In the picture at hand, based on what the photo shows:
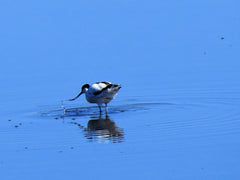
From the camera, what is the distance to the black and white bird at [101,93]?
48.0 ft

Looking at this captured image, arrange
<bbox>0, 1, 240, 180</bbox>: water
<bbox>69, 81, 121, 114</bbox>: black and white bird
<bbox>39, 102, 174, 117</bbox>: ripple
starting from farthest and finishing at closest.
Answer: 1. <bbox>69, 81, 121, 114</bbox>: black and white bird
2. <bbox>39, 102, 174, 117</bbox>: ripple
3. <bbox>0, 1, 240, 180</bbox>: water

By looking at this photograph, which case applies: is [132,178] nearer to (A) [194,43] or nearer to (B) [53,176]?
(B) [53,176]

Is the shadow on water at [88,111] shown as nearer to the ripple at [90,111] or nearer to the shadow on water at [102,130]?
the ripple at [90,111]

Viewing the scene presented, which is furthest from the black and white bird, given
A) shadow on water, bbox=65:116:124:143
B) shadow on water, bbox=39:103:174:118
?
shadow on water, bbox=65:116:124:143

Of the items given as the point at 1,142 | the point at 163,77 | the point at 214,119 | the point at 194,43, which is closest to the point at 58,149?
the point at 1,142

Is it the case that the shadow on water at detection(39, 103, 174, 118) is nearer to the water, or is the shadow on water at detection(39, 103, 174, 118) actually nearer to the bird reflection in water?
the water

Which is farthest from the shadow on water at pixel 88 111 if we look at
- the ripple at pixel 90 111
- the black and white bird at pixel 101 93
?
the black and white bird at pixel 101 93

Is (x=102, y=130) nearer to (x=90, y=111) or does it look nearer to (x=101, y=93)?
(x=101, y=93)

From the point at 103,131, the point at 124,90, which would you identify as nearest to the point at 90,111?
the point at 124,90

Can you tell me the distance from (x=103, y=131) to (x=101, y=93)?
227cm

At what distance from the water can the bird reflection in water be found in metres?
0.02

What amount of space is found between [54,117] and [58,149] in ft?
10.2

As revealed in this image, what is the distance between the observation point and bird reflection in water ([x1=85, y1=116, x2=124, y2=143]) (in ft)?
38.0

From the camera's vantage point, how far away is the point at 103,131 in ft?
40.9
